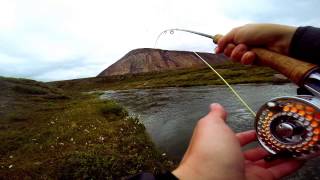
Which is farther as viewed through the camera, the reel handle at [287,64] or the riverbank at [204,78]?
the riverbank at [204,78]

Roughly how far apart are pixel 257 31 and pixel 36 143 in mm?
11615

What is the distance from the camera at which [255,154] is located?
9.52 ft

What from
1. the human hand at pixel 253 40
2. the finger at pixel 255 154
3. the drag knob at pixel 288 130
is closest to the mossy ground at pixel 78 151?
the finger at pixel 255 154

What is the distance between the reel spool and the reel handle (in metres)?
0.15

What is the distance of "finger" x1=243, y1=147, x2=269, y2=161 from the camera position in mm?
2879

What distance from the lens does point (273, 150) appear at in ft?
8.41

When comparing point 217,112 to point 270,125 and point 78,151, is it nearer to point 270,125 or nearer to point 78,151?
point 270,125

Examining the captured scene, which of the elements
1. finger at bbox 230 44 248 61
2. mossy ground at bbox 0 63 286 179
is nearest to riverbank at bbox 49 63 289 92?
mossy ground at bbox 0 63 286 179

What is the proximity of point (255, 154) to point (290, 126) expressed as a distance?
68 cm

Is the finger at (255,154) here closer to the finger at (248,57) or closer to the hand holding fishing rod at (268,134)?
the hand holding fishing rod at (268,134)

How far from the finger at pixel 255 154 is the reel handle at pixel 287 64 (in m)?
0.68

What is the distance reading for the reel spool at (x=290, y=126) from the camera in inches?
85.8

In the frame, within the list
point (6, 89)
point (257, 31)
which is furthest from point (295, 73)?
point (6, 89)

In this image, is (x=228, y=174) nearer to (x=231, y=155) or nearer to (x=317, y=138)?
(x=231, y=155)
